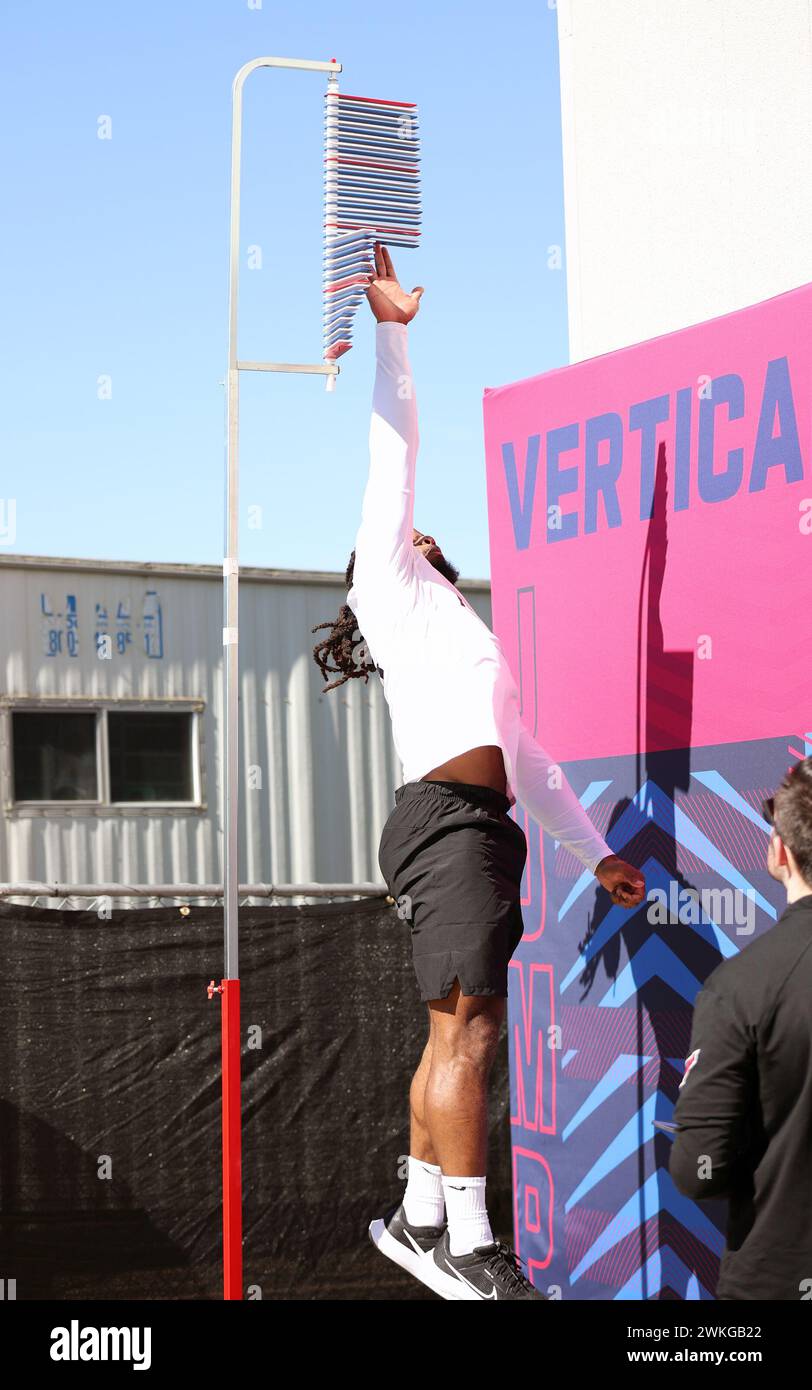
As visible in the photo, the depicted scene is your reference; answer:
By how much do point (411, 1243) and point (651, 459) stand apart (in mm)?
2055

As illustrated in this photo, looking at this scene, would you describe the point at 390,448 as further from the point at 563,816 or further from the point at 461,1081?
the point at 461,1081

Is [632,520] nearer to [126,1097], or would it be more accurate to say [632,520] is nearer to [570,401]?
[570,401]

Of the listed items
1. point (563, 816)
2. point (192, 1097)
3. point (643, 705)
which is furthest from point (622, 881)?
point (192, 1097)

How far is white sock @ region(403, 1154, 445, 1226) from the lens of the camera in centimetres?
328

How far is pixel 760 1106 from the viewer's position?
7.79 ft

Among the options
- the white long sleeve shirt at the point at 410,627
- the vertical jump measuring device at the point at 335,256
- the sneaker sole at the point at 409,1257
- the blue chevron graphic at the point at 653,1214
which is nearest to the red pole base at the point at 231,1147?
the vertical jump measuring device at the point at 335,256

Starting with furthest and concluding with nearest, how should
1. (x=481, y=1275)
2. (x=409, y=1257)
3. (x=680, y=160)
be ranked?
(x=680, y=160) < (x=409, y=1257) < (x=481, y=1275)

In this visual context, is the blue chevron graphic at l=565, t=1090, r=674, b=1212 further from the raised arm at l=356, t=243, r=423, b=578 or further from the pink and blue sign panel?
the raised arm at l=356, t=243, r=423, b=578

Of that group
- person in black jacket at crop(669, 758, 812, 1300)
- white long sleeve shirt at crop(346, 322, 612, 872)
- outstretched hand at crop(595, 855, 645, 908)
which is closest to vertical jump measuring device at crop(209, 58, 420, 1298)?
white long sleeve shirt at crop(346, 322, 612, 872)

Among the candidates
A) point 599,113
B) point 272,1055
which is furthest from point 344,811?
point 599,113

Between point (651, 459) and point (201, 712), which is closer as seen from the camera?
point (651, 459)

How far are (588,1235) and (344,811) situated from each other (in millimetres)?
6476

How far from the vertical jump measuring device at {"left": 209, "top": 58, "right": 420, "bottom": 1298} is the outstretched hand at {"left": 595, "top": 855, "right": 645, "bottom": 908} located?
2.94 feet

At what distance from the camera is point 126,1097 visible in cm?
580
